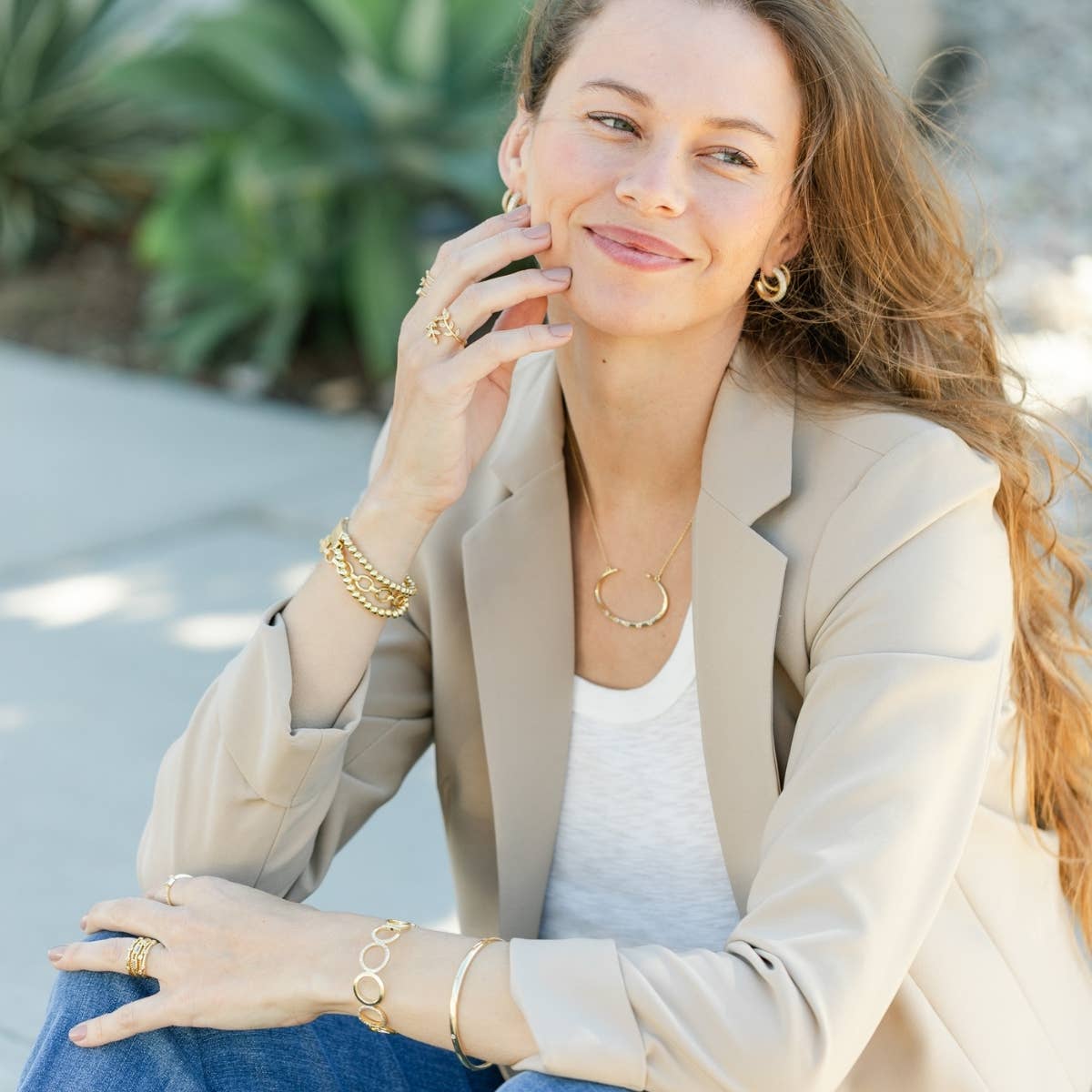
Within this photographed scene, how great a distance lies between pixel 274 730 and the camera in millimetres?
1923

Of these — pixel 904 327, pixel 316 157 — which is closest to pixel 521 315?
pixel 904 327

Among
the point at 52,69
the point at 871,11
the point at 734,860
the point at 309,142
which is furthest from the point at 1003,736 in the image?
the point at 52,69

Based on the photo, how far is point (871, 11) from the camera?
5.54 metres

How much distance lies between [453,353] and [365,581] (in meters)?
0.30

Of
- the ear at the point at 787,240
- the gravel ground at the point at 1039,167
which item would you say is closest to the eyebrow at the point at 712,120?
the ear at the point at 787,240

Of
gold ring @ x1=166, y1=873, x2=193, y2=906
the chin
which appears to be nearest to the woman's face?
the chin

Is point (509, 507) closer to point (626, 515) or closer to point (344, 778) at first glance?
point (626, 515)

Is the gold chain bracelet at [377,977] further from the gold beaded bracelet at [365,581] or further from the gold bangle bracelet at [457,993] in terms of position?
the gold beaded bracelet at [365,581]

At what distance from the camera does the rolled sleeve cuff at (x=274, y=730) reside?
6.33 feet

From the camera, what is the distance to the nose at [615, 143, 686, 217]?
1.81 m

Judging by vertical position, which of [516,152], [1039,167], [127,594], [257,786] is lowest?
[257,786]

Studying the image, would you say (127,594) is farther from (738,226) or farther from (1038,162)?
(1038,162)

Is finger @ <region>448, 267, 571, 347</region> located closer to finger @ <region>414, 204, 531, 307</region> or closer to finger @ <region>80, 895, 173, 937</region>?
finger @ <region>414, 204, 531, 307</region>

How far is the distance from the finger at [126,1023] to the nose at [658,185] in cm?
104
